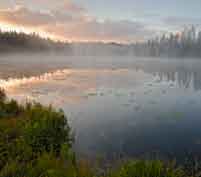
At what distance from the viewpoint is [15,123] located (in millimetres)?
7426

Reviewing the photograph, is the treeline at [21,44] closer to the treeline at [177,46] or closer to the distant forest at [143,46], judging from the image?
the distant forest at [143,46]

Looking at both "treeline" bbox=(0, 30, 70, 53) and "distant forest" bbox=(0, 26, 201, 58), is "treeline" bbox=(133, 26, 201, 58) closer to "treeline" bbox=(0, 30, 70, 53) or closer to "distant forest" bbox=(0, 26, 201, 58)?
"distant forest" bbox=(0, 26, 201, 58)

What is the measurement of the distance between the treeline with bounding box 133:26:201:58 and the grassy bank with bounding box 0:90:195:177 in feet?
411

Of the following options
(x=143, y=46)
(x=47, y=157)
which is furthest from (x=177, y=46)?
(x=47, y=157)

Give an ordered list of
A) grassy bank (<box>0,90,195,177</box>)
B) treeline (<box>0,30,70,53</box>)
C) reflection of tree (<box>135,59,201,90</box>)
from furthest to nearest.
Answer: treeline (<box>0,30,70,53</box>) → reflection of tree (<box>135,59,201,90</box>) → grassy bank (<box>0,90,195,177</box>)

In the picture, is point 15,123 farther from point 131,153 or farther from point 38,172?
point 131,153

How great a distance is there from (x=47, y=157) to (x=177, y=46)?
131m

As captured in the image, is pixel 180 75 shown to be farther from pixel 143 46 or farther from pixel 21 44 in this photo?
pixel 143 46

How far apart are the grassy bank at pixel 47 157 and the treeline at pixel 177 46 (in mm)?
125373

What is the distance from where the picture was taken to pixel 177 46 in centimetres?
12506

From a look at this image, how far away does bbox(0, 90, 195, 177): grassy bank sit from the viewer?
432cm

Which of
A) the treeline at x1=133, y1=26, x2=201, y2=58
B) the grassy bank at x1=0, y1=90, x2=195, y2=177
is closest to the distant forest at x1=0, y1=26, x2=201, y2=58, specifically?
the treeline at x1=133, y1=26, x2=201, y2=58

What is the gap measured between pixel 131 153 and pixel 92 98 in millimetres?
8787

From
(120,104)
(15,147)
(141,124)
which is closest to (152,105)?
(120,104)
